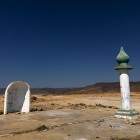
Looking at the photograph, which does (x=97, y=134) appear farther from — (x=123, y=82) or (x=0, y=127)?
(x=123, y=82)

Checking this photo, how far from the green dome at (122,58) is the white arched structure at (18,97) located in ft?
19.8

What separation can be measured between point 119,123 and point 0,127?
4910 millimetres

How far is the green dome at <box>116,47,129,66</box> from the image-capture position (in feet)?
44.1

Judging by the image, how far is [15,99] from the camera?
16438 millimetres

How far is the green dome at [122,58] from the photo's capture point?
1344 centimetres

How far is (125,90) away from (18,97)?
6.82m

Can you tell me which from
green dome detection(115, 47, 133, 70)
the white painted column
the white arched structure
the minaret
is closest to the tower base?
the minaret

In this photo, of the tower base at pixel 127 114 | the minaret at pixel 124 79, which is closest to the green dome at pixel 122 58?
the minaret at pixel 124 79

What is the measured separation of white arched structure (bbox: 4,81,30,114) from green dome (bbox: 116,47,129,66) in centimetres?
602

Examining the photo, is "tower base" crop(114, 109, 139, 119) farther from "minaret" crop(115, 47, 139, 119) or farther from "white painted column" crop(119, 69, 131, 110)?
"white painted column" crop(119, 69, 131, 110)

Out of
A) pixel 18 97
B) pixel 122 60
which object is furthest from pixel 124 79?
pixel 18 97

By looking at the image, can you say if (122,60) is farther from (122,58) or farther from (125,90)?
(125,90)

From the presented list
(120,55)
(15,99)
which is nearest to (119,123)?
(120,55)

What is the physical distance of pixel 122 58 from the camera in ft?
44.1
